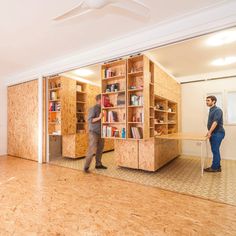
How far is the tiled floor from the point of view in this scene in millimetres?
2807

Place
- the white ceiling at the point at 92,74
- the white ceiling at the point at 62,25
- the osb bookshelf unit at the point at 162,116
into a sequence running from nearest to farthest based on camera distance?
1. the white ceiling at the point at 62,25
2. the osb bookshelf unit at the point at 162,116
3. the white ceiling at the point at 92,74

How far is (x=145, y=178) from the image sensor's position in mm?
3549

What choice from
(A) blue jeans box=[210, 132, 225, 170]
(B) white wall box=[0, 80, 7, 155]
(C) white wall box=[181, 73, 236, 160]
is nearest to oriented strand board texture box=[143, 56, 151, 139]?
(A) blue jeans box=[210, 132, 225, 170]

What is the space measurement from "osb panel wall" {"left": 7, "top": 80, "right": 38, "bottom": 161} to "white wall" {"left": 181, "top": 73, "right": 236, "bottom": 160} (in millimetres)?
4789

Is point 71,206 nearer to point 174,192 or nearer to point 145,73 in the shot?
point 174,192

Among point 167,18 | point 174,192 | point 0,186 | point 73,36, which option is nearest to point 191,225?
point 174,192

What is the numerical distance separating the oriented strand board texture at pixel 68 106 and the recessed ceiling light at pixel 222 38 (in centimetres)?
357

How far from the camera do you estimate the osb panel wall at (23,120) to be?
5.11 metres

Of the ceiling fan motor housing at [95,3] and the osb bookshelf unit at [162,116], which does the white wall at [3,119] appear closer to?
the osb bookshelf unit at [162,116]

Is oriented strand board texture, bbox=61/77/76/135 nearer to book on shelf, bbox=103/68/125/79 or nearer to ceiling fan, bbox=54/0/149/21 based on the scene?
book on shelf, bbox=103/68/125/79

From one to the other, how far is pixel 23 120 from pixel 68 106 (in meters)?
1.65

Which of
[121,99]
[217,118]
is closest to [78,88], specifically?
[121,99]

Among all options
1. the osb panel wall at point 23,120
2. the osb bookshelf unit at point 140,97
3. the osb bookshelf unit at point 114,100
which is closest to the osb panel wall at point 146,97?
the osb bookshelf unit at point 140,97

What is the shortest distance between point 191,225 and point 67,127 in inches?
153
